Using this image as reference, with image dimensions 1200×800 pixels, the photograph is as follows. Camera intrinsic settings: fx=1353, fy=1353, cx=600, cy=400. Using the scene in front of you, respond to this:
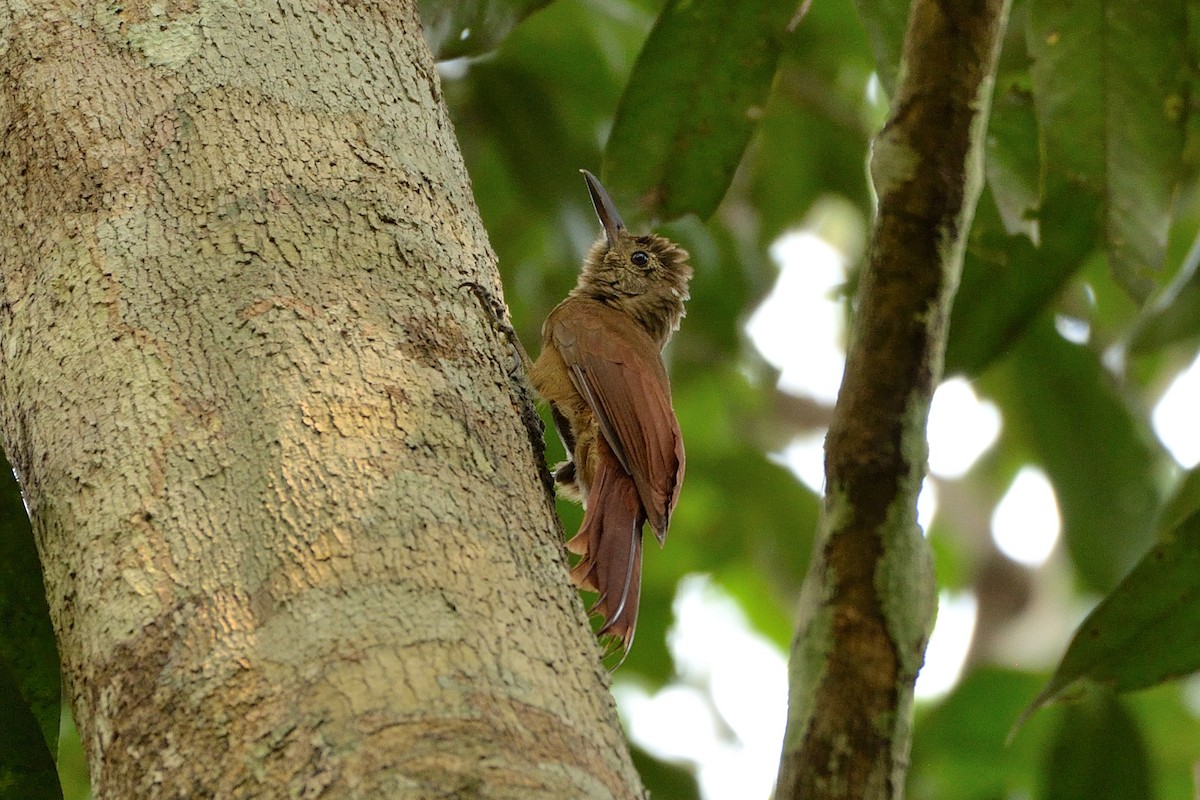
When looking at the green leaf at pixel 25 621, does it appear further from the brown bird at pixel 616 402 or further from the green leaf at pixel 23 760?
the brown bird at pixel 616 402

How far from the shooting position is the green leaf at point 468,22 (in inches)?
114

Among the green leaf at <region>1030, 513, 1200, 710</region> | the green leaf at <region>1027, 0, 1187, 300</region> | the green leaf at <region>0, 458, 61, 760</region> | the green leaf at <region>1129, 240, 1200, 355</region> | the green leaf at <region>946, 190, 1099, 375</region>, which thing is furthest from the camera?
the green leaf at <region>946, 190, 1099, 375</region>

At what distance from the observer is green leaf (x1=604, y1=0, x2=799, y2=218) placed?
3109mm

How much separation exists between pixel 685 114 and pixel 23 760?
77.1 inches

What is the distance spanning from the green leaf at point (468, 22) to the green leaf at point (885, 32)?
76 cm

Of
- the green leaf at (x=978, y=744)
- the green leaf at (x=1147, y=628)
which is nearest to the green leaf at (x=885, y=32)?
the green leaf at (x=1147, y=628)

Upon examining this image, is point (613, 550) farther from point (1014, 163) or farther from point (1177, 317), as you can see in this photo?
point (1177, 317)

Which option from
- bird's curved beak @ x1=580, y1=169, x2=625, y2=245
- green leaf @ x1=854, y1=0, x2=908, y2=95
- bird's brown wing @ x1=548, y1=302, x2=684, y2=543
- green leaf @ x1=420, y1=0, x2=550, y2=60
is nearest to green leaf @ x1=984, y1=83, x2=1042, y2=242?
green leaf @ x1=854, y1=0, x2=908, y2=95

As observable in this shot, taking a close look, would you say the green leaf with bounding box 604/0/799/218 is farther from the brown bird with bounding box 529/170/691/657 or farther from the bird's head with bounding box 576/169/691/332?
the bird's head with bounding box 576/169/691/332

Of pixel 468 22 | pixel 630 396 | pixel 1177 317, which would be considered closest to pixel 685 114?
pixel 468 22

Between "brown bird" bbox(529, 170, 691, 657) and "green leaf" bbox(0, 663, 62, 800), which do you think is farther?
"brown bird" bbox(529, 170, 691, 657)

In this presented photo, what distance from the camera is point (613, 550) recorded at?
2.71 metres

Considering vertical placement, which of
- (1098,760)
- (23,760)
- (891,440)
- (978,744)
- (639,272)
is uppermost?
(639,272)

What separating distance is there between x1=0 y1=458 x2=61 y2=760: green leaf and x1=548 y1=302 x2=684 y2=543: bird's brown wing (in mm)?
1244
